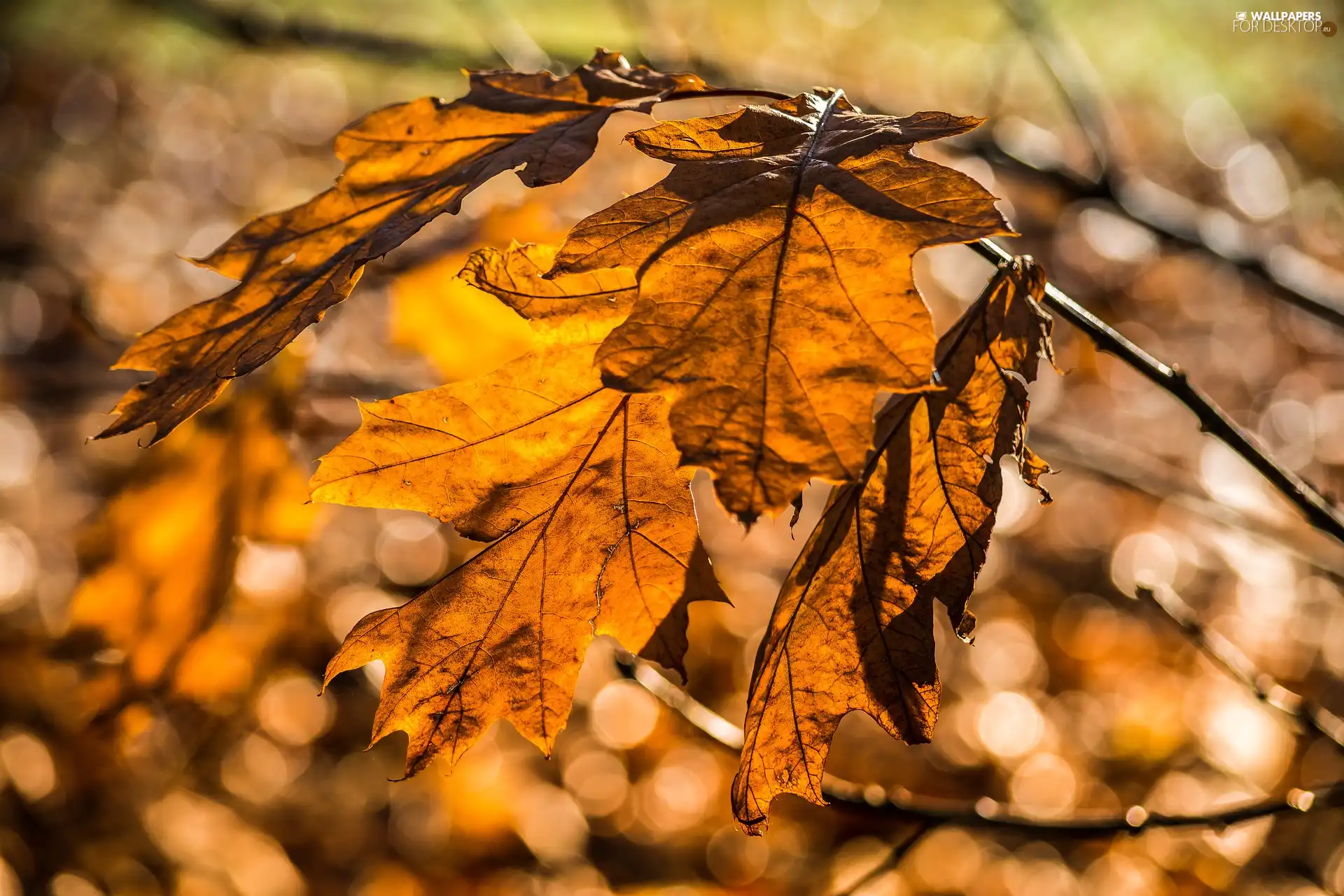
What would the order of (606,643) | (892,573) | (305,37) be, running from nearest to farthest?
(892,573)
(606,643)
(305,37)

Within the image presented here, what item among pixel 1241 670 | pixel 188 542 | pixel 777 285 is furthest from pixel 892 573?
pixel 188 542

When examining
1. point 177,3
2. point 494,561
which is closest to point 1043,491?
point 494,561

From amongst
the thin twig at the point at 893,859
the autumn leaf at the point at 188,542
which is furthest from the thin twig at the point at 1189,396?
the autumn leaf at the point at 188,542

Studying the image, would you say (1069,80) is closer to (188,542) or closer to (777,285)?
(777,285)

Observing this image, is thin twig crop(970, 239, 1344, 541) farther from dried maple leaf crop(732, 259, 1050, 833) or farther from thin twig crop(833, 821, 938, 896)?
thin twig crop(833, 821, 938, 896)

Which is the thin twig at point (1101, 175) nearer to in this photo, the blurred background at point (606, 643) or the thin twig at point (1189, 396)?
the blurred background at point (606, 643)

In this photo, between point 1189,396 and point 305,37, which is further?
point 305,37

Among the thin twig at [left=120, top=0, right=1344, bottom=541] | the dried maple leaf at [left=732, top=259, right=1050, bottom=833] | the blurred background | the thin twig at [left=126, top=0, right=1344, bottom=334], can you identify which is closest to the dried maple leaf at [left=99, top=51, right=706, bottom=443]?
the thin twig at [left=120, top=0, right=1344, bottom=541]
